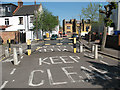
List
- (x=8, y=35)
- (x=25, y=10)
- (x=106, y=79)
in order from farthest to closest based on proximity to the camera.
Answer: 1. (x=25, y=10)
2. (x=8, y=35)
3. (x=106, y=79)

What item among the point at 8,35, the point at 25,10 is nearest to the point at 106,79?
the point at 8,35

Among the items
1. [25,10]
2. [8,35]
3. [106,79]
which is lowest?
[106,79]

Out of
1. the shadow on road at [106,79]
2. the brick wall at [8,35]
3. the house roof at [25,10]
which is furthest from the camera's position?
the house roof at [25,10]

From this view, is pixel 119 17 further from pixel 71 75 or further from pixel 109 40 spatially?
pixel 71 75

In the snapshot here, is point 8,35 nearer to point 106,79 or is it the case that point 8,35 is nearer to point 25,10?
point 25,10

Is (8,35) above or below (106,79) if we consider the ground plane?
above

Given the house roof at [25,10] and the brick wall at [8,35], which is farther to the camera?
the house roof at [25,10]

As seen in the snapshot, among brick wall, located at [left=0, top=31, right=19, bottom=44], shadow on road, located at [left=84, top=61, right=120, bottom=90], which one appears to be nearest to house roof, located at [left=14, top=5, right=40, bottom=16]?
brick wall, located at [left=0, top=31, right=19, bottom=44]

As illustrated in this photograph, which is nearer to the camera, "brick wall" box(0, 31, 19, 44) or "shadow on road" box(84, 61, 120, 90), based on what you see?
"shadow on road" box(84, 61, 120, 90)

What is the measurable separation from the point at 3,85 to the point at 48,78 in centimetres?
187

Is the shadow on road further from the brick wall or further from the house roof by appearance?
the house roof

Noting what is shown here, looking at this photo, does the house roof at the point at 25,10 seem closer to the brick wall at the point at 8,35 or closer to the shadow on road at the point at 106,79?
the brick wall at the point at 8,35

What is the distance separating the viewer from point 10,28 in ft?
118

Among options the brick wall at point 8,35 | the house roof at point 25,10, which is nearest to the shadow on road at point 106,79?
the brick wall at point 8,35
